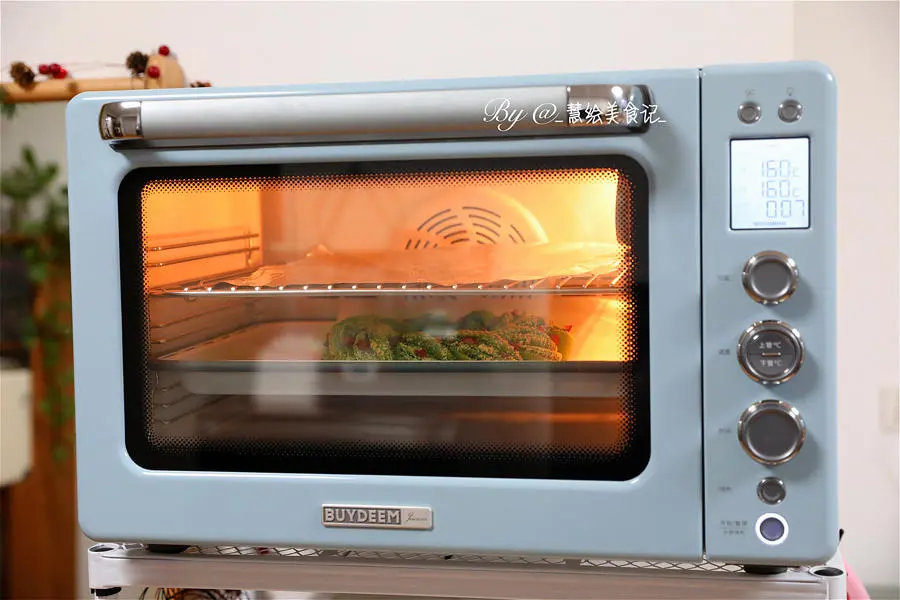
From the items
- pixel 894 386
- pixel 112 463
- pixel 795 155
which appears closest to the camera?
pixel 795 155

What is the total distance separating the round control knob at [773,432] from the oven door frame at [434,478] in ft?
0.14

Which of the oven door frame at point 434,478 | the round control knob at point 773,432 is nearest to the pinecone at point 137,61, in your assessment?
the oven door frame at point 434,478

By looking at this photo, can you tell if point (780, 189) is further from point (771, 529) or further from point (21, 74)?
point (21, 74)

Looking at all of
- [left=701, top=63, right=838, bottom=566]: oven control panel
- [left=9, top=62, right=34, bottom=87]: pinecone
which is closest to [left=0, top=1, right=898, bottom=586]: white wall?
[left=9, top=62, right=34, bottom=87]: pinecone

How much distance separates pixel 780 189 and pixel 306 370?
468 mm

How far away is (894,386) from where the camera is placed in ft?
4.13

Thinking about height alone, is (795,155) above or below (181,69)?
below

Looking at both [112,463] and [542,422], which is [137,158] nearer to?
[112,463]

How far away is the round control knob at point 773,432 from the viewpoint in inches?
27.0

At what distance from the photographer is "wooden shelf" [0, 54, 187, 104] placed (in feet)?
4.13

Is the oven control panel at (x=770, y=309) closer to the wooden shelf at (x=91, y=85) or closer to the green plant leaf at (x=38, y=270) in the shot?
the wooden shelf at (x=91, y=85)

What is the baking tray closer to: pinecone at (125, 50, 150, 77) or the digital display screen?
the digital display screen

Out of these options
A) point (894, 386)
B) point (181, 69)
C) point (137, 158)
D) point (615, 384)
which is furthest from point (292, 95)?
point (894, 386)

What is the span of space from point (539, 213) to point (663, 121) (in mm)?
135
